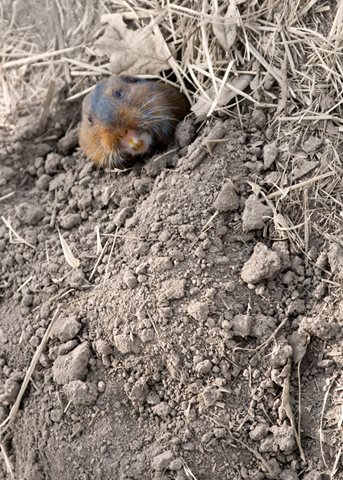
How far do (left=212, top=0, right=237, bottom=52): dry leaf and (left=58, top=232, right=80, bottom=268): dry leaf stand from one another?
1184 mm

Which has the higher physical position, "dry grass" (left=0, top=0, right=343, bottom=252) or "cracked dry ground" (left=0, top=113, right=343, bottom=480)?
"dry grass" (left=0, top=0, right=343, bottom=252)

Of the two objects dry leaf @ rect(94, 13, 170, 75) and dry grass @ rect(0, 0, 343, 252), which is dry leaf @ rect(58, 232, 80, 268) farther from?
dry leaf @ rect(94, 13, 170, 75)

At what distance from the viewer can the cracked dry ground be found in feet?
9.48

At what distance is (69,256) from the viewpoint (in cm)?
342

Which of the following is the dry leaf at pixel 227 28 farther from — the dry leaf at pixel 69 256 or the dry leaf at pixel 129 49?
the dry leaf at pixel 69 256

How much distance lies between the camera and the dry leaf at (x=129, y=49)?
377 cm

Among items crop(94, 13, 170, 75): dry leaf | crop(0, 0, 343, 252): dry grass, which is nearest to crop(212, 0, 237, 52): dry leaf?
crop(0, 0, 343, 252): dry grass

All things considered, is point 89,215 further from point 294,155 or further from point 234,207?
point 294,155

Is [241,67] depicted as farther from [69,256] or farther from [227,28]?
[69,256]

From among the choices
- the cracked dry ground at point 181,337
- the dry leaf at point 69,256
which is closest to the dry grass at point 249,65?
the cracked dry ground at point 181,337

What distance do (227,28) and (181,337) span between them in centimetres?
149

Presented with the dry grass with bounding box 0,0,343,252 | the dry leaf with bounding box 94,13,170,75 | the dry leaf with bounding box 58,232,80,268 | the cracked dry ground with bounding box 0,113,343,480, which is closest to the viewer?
the cracked dry ground with bounding box 0,113,343,480

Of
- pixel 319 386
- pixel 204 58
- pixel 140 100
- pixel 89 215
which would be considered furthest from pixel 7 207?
pixel 319 386

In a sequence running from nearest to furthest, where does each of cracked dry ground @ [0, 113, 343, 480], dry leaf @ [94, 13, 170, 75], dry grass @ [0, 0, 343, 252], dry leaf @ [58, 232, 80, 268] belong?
cracked dry ground @ [0, 113, 343, 480], dry grass @ [0, 0, 343, 252], dry leaf @ [58, 232, 80, 268], dry leaf @ [94, 13, 170, 75]
